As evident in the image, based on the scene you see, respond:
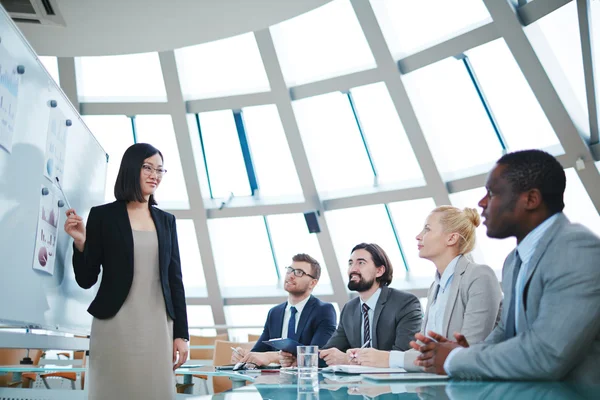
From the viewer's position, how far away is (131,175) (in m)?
2.36

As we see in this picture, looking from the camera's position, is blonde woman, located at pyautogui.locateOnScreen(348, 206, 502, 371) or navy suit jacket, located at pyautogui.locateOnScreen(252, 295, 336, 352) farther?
navy suit jacket, located at pyautogui.locateOnScreen(252, 295, 336, 352)

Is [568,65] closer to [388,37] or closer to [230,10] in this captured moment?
[388,37]

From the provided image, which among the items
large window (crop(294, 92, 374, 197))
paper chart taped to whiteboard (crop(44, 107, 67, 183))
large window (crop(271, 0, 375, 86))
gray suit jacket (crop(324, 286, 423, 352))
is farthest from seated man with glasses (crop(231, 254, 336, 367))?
large window (crop(294, 92, 374, 197))

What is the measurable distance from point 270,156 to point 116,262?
7.19 m

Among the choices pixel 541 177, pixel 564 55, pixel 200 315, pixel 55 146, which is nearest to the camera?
pixel 541 177

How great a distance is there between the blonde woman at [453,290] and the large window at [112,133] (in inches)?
308

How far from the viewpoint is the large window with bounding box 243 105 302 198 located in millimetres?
9117

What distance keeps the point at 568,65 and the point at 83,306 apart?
6.16 meters

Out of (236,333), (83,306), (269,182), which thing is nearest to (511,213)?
(83,306)

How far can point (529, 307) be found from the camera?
143 centimetres

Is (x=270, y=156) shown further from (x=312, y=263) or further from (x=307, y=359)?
(x=307, y=359)

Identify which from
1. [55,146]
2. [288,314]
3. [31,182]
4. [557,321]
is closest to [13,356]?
[288,314]

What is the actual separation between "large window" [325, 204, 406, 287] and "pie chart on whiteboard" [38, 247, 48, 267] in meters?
6.89

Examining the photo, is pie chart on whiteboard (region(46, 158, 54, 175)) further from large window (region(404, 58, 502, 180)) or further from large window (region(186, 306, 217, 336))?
large window (region(186, 306, 217, 336))
